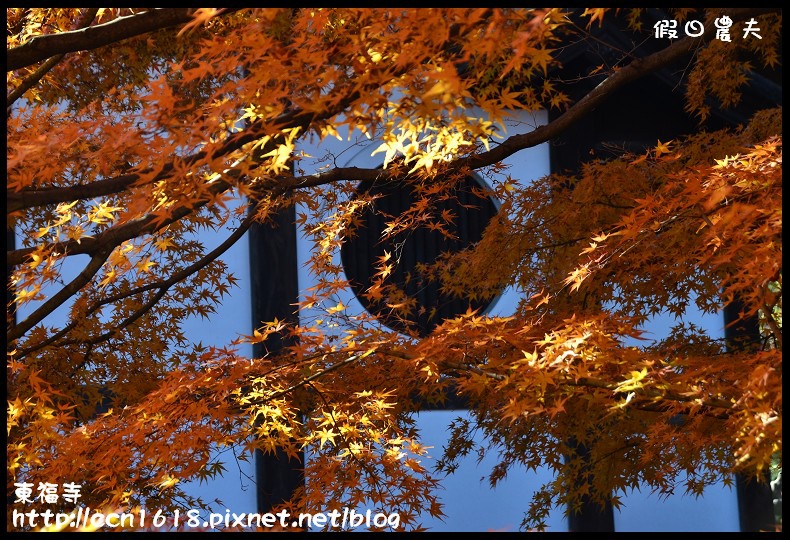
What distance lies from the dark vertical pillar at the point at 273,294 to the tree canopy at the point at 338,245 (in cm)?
38

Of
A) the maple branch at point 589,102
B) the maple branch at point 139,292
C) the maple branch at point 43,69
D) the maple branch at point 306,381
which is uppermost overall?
the maple branch at point 43,69

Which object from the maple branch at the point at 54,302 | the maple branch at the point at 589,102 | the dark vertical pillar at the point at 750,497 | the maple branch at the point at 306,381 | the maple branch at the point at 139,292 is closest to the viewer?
the maple branch at the point at 306,381

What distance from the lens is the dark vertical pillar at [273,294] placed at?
5477 mm

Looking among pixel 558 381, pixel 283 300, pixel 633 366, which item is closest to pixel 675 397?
pixel 633 366

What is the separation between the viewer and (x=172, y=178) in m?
2.30

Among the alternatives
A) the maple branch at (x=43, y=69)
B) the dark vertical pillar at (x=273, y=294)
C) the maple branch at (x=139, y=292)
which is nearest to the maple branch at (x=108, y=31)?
the maple branch at (x=43, y=69)

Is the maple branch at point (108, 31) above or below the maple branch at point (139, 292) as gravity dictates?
above

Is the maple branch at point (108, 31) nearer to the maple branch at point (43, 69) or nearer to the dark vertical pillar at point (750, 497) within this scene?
the maple branch at point (43, 69)

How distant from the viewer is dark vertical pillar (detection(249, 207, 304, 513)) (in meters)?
5.48

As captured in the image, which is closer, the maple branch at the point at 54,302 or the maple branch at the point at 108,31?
the maple branch at the point at 108,31

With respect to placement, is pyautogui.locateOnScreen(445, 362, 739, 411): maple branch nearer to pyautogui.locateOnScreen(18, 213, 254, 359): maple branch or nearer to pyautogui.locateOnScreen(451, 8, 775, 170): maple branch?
pyautogui.locateOnScreen(451, 8, 775, 170): maple branch

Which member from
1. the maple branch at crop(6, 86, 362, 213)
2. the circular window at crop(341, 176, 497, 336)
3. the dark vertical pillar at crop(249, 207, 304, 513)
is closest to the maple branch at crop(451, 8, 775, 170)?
the maple branch at crop(6, 86, 362, 213)

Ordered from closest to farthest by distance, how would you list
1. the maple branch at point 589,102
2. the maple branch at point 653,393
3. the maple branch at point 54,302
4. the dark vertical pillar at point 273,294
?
the maple branch at point 653,393
the maple branch at point 54,302
the maple branch at point 589,102
the dark vertical pillar at point 273,294

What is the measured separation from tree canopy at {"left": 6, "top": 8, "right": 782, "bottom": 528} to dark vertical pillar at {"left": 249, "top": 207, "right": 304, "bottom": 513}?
38cm
